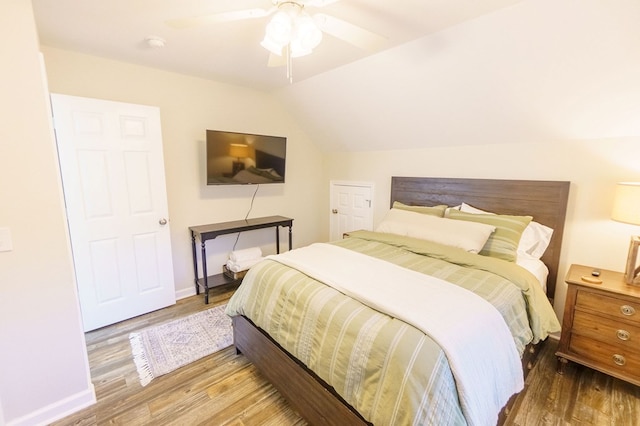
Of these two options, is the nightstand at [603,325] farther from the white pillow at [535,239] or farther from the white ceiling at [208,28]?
the white ceiling at [208,28]

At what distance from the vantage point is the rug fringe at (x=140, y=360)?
6.65ft

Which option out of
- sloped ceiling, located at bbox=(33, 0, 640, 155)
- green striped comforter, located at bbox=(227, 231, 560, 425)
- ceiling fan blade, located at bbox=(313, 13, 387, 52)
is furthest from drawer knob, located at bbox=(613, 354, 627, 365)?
ceiling fan blade, located at bbox=(313, 13, 387, 52)

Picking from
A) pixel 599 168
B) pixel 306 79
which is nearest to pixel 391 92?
pixel 306 79

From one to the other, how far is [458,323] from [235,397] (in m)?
1.47

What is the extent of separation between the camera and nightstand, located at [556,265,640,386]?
5.82 feet

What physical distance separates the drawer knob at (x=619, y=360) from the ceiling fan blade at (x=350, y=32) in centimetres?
242

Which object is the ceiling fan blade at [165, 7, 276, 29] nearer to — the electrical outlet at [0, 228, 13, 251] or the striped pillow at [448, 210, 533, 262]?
the electrical outlet at [0, 228, 13, 251]

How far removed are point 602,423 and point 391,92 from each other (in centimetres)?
281

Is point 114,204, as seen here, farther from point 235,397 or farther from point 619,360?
point 619,360

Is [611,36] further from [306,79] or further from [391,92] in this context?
[306,79]

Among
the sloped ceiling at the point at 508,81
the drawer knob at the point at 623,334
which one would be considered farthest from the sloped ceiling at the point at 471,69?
the drawer knob at the point at 623,334

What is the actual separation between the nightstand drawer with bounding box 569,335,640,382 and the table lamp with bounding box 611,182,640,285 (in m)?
0.45

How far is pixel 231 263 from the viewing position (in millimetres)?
3385

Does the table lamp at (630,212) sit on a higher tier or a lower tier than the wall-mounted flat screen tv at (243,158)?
lower
